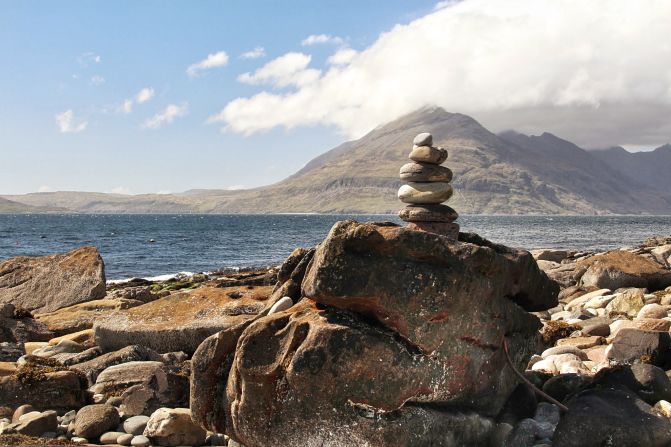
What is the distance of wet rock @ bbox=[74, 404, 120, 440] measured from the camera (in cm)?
973

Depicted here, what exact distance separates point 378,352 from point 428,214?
437 cm

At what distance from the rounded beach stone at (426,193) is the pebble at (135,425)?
591 cm

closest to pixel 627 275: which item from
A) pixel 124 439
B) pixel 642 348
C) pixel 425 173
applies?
pixel 642 348

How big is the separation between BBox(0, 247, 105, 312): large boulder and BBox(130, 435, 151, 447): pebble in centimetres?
1423

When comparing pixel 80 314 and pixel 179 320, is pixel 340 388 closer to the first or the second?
pixel 179 320

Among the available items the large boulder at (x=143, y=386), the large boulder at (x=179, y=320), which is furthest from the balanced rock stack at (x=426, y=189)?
the large boulder at (x=143, y=386)

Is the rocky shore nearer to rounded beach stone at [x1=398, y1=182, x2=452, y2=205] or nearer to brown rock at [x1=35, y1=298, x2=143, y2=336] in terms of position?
rounded beach stone at [x1=398, y1=182, x2=452, y2=205]

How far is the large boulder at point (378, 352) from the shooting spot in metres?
7.81

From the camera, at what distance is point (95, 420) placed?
9.81 metres

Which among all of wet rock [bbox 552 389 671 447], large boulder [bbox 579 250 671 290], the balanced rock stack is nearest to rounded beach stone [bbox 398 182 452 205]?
the balanced rock stack

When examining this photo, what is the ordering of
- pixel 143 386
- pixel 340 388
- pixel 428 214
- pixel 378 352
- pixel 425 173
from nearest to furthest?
pixel 340 388 → pixel 378 352 → pixel 143 386 → pixel 428 214 → pixel 425 173

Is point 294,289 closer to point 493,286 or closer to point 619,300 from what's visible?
point 493,286

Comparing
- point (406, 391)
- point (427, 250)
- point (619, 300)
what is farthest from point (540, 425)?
point (619, 300)

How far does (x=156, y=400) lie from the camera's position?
35.4 ft
